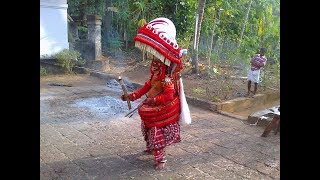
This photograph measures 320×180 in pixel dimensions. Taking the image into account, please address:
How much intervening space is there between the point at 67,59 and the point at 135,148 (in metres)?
6.50

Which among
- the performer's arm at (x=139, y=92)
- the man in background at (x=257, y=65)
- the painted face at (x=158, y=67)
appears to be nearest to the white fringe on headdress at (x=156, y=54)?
the painted face at (x=158, y=67)

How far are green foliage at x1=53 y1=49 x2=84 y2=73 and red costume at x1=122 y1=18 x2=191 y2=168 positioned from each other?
6916 mm

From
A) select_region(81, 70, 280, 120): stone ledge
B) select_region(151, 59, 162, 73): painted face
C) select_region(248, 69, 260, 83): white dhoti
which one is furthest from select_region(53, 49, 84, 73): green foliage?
select_region(151, 59, 162, 73): painted face

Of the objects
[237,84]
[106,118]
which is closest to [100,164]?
[106,118]

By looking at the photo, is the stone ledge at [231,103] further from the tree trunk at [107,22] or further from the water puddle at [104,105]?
the tree trunk at [107,22]

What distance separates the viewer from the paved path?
3.22 meters

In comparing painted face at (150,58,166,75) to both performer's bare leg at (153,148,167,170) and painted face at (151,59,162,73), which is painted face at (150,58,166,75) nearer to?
painted face at (151,59,162,73)

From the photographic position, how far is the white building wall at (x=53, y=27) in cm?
1013

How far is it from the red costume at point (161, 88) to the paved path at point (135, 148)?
1.14 ft

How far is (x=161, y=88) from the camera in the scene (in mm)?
3203

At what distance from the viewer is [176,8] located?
11.2 meters
